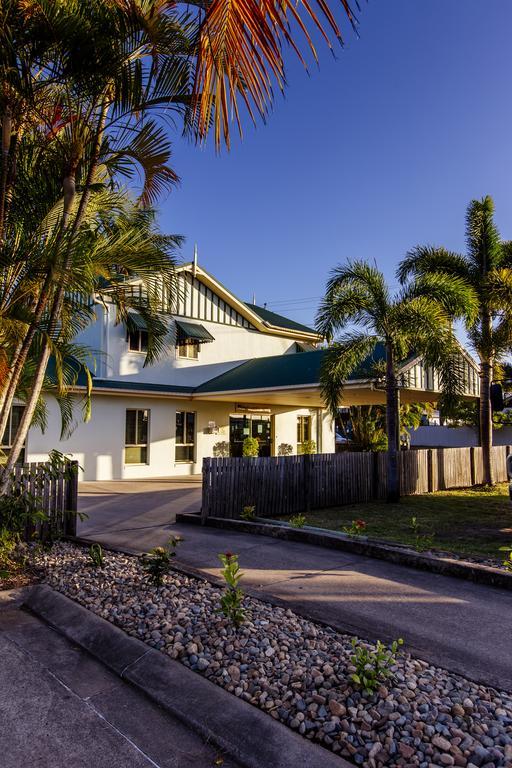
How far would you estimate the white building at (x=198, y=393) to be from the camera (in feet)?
56.5

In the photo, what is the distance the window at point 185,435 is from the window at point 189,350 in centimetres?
231

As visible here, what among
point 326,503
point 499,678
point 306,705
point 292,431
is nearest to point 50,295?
point 306,705

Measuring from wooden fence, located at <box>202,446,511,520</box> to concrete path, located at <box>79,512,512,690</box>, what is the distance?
1.92 meters

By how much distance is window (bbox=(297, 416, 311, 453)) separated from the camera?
24422 millimetres

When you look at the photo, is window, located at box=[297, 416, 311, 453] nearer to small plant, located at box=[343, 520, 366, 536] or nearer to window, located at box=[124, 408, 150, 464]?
window, located at box=[124, 408, 150, 464]

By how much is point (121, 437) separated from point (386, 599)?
14.0m

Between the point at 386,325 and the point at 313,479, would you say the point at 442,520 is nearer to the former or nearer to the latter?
the point at 313,479

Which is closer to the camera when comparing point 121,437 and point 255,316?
point 121,437

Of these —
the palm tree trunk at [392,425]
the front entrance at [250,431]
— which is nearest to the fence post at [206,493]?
the palm tree trunk at [392,425]

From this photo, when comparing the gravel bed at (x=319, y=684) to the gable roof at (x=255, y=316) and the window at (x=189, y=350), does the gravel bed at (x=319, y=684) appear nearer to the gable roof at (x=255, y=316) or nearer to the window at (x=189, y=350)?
the gable roof at (x=255, y=316)

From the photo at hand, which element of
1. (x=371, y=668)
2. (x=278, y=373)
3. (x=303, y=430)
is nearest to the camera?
(x=371, y=668)

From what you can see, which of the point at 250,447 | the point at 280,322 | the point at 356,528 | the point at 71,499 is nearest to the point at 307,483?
the point at 356,528

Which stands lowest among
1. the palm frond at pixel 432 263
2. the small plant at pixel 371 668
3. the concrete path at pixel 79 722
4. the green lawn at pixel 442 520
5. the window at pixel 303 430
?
the concrete path at pixel 79 722

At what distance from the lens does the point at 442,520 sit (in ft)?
34.2
